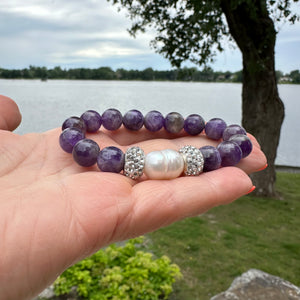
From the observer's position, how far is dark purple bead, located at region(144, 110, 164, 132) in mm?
2256

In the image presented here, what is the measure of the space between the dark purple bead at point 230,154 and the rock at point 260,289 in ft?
4.54

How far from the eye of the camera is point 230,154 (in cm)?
173

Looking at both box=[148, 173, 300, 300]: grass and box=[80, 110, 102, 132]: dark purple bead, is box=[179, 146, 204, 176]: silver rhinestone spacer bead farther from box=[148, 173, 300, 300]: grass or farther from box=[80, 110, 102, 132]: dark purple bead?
box=[148, 173, 300, 300]: grass

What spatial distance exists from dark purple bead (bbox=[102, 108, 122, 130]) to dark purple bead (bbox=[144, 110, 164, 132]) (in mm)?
201

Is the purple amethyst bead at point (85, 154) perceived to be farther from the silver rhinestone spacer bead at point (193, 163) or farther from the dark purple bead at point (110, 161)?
the silver rhinestone spacer bead at point (193, 163)

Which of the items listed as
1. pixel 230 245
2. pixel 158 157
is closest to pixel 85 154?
pixel 158 157

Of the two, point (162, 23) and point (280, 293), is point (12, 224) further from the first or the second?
point (162, 23)

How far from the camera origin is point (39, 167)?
67.9 inches

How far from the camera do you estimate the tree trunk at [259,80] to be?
14.8ft

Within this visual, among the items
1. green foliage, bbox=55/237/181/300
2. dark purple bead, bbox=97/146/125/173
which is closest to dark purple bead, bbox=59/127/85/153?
dark purple bead, bbox=97/146/125/173

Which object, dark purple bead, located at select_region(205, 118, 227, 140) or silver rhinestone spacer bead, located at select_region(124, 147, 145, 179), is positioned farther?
dark purple bead, located at select_region(205, 118, 227, 140)

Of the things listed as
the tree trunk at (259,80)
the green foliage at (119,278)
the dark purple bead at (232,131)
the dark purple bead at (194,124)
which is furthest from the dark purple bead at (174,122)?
the tree trunk at (259,80)

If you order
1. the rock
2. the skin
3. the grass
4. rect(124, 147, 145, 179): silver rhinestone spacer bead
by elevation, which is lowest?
the grass

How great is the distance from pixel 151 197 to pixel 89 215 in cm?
27
